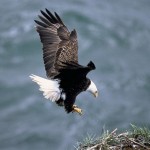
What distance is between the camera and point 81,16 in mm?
24688

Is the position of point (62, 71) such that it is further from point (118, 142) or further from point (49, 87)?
point (118, 142)

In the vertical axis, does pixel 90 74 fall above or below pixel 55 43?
above

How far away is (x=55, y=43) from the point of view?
386 inches

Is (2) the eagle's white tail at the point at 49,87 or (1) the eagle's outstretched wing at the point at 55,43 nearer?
(2) the eagle's white tail at the point at 49,87

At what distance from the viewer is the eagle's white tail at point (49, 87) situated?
28.3ft

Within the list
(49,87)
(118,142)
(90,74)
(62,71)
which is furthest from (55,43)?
(90,74)

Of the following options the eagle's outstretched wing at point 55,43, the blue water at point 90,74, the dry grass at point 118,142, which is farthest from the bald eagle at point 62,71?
the blue water at point 90,74

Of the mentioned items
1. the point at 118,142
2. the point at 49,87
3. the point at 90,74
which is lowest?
the point at 118,142

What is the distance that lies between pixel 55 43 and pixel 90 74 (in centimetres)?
1175

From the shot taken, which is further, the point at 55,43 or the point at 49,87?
the point at 55,43

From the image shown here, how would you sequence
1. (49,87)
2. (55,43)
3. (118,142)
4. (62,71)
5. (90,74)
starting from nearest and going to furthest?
(118,142) < (49,87) < (62,71) < (55,43) < (90,74)

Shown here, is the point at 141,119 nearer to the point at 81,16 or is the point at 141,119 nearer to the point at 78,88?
the point at 81,16

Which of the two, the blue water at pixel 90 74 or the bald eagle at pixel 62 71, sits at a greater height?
the blue water at pixel 90 74

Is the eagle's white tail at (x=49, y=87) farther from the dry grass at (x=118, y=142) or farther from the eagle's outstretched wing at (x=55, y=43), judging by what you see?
the dry grass at (x=118, y=142)
